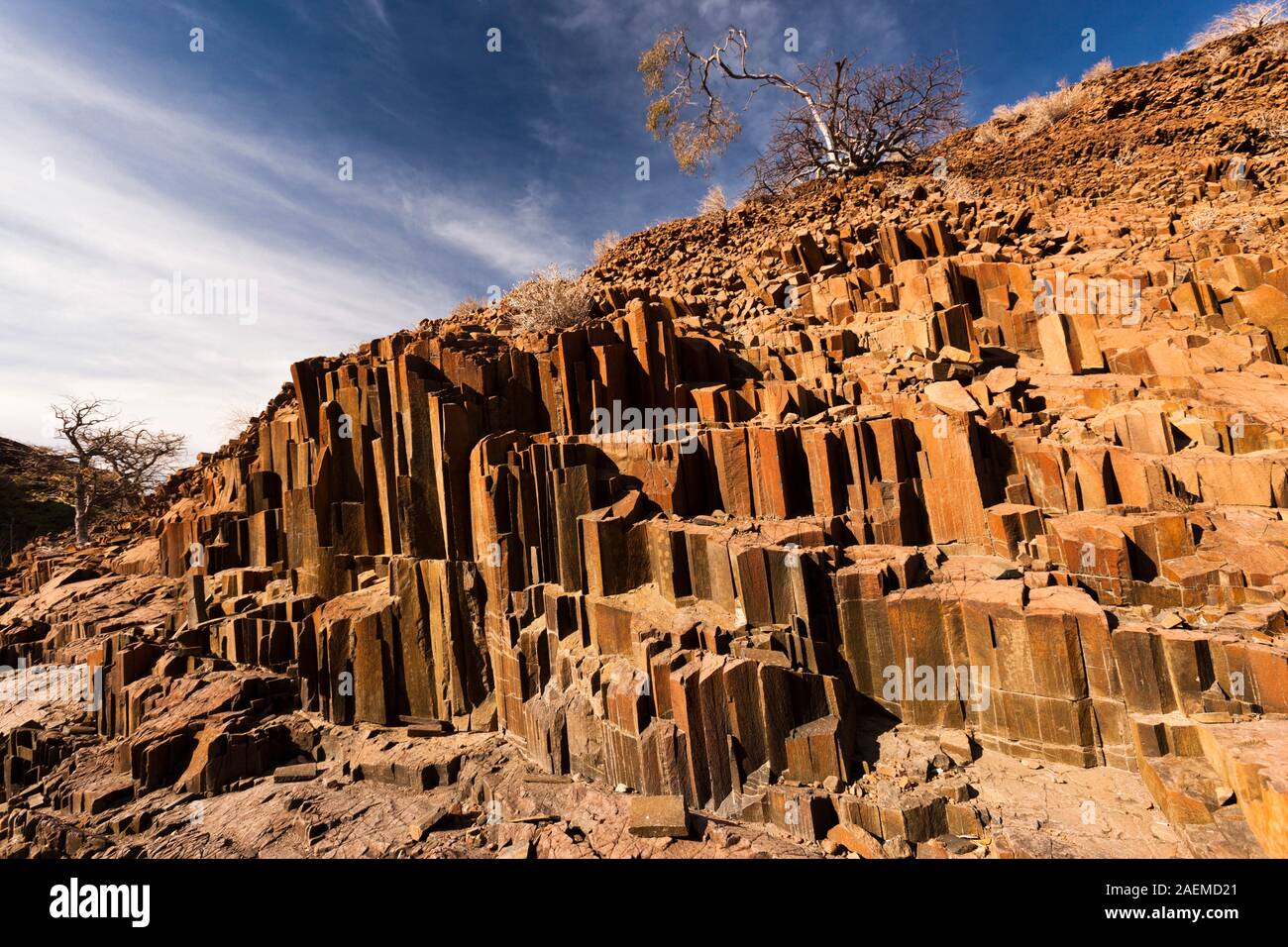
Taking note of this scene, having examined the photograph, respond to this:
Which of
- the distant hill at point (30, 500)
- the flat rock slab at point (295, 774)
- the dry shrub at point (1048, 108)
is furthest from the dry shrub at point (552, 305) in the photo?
the distant hill at point (30, 500)

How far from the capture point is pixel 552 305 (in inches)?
671

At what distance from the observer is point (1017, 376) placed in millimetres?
11445

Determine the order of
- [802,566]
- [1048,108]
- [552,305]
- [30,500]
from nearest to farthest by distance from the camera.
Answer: [802,566] → [552,305] → [1048,108] → [30,500]

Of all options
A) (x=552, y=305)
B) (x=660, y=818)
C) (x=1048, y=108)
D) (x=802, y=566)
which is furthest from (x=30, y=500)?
(x=1048, y=108)

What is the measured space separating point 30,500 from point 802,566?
46590 mm

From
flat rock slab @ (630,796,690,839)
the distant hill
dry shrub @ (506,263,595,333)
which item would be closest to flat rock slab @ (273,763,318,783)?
flat rock slab @ (630,796,690,839)

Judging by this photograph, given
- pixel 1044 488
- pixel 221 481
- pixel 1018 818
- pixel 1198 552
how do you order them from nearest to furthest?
pixel 1018 818 < pixel 1198 552 < pixel 1044 488 < pixel 221 481

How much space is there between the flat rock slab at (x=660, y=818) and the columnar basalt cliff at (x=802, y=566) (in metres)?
0.12

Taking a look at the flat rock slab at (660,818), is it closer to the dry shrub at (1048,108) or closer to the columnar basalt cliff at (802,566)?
the columnar basalt cliff at (802,566)

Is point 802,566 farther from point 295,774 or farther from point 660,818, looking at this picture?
point 295,774

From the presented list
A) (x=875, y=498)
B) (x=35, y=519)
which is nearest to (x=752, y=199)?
(x=875, y=498)

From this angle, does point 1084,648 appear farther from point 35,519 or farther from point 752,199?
point 35,519

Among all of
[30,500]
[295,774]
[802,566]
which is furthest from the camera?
[30,500]
